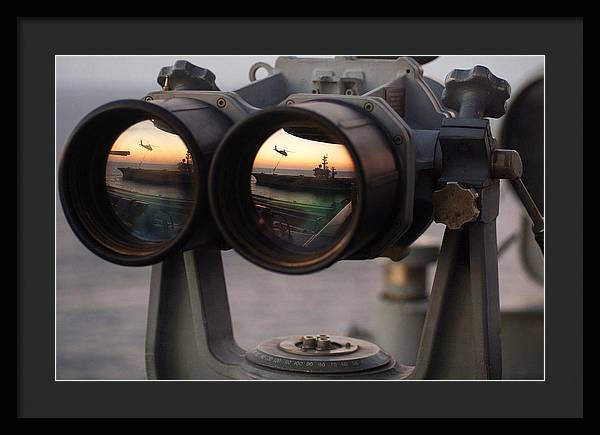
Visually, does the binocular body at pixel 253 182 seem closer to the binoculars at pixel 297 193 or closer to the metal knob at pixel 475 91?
the binoculars at pixel 297 193

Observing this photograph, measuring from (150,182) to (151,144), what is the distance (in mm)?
103

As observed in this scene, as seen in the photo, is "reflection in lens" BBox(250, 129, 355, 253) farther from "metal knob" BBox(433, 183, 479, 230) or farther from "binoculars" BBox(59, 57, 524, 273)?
"metal knob" BBox(433, 183, 479, 230)

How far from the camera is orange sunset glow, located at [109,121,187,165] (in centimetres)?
331

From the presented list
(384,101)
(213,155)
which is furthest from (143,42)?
(384,101)

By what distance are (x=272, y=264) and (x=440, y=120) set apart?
763 mm

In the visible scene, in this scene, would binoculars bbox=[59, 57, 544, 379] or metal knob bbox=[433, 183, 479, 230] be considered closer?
binoculars bbox=[59, 57, 544, 379]

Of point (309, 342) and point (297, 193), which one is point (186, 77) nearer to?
point (297, 193)

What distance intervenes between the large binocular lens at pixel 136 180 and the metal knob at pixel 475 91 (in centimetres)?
65

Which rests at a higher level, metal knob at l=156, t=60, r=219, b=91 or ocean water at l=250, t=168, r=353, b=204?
metal knob at l=156, t=60, r=219, b=91

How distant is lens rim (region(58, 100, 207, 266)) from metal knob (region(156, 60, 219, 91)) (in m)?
0.41

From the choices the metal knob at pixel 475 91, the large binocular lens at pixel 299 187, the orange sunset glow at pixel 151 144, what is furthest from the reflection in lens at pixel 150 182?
the metal knob at pixel 475 91

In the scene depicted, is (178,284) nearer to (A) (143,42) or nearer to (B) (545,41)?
(A) (143,42)

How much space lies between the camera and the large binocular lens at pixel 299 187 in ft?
9.92

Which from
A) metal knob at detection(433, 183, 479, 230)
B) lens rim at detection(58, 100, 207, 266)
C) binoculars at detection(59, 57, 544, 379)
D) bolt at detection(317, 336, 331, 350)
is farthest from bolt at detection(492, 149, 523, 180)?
lens rim at detection(58, 100, 207, 266)
